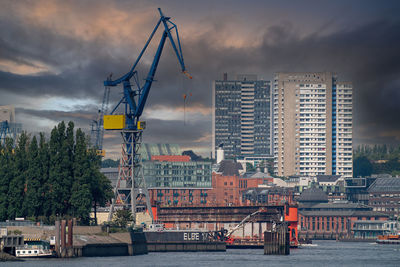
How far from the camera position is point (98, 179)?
167 metres

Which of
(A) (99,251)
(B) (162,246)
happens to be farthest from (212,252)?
(A) (99,251)

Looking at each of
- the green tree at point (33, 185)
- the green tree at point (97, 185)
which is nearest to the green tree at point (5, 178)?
the green tree at point (33, 185)

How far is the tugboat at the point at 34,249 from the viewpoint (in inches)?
5157

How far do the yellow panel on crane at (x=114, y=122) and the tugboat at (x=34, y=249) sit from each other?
52.2 m

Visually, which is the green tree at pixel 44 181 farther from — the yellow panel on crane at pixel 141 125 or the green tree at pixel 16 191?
the yellow panel on crane at pixel 141 125

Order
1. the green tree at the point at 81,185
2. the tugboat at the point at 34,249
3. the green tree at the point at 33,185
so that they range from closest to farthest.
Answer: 1. the tugboat at the point at 34,249
2. the green tree at the point at 33,185
3. the green tree at the point at 81,185

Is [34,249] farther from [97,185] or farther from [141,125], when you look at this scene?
[141,125]

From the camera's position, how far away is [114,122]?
603 ft

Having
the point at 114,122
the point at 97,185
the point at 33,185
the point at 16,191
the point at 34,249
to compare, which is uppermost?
the point at 114,122

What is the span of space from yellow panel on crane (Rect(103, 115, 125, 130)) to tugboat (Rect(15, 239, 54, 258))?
52240 millimetres

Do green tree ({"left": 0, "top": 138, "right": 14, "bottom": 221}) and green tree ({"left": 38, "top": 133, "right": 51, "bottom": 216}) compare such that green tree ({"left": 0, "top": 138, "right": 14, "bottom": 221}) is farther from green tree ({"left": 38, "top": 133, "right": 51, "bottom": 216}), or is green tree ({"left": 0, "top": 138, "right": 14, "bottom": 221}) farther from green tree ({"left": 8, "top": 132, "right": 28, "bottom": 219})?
green tree ({"left": 38, "top": 133, "right": 51, "bottom": 216})

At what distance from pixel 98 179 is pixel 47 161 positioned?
15039 millimetres

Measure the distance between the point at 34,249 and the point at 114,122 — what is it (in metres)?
55.8

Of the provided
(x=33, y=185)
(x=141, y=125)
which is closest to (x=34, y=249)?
(x=33, y=185)
